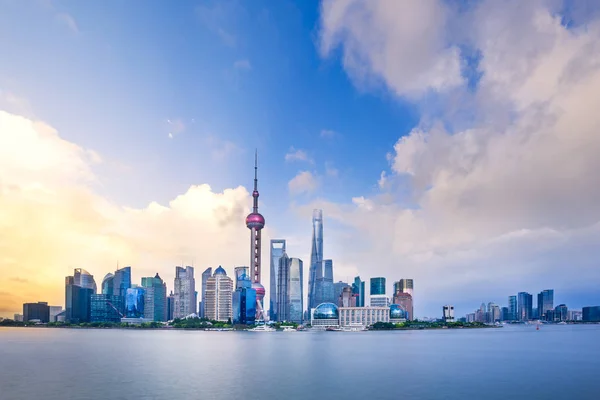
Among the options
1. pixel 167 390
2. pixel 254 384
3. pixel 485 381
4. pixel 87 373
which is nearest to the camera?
pixel 167 390

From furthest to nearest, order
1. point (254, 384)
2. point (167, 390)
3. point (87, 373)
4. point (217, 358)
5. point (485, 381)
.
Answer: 1. point (217, 358)
2. point (87, 373)
3. point (485, 381)
4. point (254, 384)
5. point (167, 390)

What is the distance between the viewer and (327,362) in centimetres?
11575

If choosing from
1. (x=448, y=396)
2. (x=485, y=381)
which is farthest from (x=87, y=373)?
(x=485, y=381)

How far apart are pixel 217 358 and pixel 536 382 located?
7527cm

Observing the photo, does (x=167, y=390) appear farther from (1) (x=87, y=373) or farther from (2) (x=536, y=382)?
(2) (x=536, y=382)

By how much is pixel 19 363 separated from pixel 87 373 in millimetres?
31807

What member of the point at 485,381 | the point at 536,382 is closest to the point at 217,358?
the point at 485,381

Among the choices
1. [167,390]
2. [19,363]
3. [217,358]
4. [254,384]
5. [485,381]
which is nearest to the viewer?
[167,390]

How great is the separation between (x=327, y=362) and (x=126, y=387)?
51868mm

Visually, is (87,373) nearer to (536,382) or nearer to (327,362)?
(327,362)

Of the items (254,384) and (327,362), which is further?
(327,362)

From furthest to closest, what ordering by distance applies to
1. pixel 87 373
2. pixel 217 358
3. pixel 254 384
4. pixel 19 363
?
pixel 217 358, pixel 19 363, pixel 87 373, pixel 254 384

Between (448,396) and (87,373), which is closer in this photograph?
(448,396)

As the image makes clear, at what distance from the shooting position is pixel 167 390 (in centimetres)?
7569
